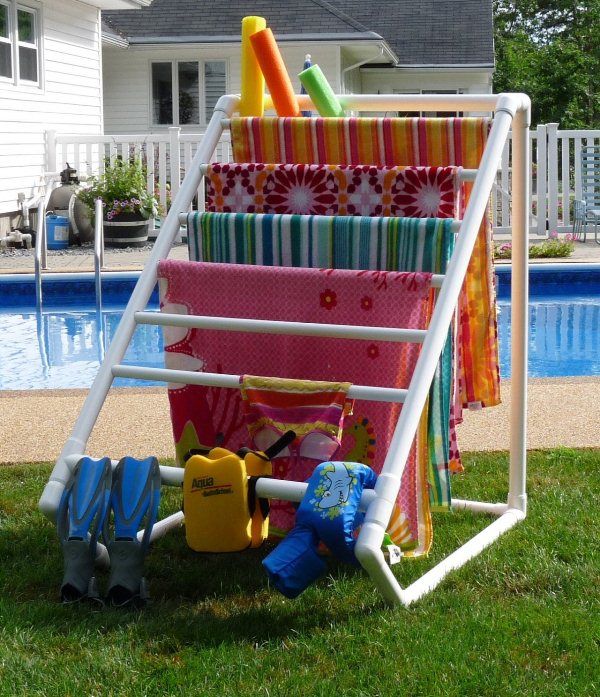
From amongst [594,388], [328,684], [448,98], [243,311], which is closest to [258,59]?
[448,98]

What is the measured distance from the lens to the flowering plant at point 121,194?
12.4m

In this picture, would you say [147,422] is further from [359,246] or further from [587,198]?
[587,198]

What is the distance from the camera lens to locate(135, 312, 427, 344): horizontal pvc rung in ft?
9.07

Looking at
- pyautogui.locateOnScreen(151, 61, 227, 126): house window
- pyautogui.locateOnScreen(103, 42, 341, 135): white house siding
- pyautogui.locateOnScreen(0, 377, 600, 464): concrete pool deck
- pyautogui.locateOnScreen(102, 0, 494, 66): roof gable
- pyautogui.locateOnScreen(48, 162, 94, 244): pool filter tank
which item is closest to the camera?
pyautogui.locateOnScreen(0, 377, 600, 464): concrete pool deck

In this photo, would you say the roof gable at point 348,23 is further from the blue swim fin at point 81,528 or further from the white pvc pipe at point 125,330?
the blue swim fin at point 81,528

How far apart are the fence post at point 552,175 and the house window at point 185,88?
29.4ft

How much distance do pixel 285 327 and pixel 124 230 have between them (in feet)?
32.2

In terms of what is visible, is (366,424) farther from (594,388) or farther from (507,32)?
(507,32)

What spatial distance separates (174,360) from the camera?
3170 mm

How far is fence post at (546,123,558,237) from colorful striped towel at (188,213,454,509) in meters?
10.3

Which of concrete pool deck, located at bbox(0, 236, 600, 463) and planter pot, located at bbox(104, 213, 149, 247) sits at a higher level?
planter pot, located at bbox(104, 213, 149, 247)

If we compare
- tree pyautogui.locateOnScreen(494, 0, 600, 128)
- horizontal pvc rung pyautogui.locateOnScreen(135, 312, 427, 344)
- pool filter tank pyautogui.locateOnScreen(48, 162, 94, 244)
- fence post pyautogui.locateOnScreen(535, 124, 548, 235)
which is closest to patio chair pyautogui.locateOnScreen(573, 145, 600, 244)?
fence post pyautogui.locateOnScreen(535, 124, 548, 235)

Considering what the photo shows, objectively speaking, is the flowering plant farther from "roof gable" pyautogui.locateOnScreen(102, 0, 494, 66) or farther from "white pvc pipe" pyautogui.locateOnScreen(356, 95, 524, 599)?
"white pvc pipe" pyautogui.locateOnScreen(356, 95, 524, 599)

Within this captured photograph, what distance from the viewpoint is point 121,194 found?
1235 cm
